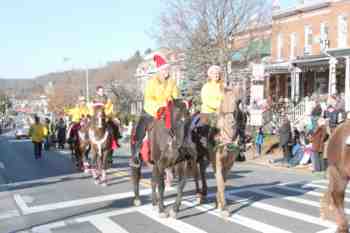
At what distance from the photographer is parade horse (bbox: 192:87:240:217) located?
782 cm

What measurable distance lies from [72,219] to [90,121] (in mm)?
4588

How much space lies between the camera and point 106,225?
768cm

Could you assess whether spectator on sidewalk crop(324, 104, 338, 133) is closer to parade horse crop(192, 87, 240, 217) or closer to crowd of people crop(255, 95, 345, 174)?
crowd of people crop(255, 95, 345, 174)

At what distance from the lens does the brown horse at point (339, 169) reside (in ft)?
20.9

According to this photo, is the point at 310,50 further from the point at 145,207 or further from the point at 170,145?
the point at 170,145

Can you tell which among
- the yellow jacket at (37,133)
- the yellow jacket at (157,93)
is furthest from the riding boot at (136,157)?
the yellow jacket at (37,133)

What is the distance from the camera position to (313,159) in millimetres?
15383

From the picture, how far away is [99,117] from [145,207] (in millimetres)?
3740

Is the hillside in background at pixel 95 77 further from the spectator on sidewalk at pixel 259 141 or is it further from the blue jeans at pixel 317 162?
the blue jeans at pixel 317 162

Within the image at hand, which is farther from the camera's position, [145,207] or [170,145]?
[145,207]

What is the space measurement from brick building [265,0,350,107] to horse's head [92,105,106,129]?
1683cm

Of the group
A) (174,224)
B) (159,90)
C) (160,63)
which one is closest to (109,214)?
(174,224)

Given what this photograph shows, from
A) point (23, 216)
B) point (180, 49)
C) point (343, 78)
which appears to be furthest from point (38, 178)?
point (343, 78)

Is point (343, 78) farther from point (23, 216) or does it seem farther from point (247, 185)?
point (23, 216)
